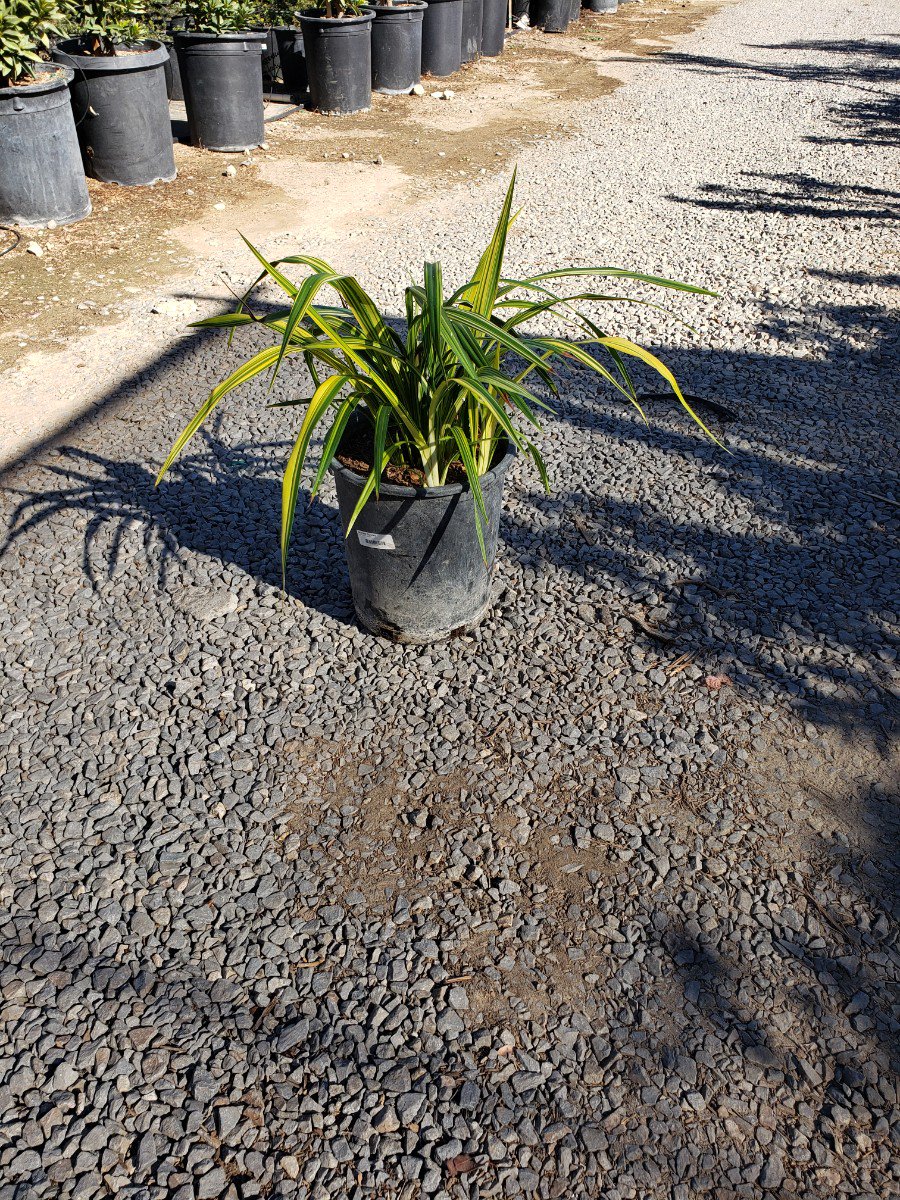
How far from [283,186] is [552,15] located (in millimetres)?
7007

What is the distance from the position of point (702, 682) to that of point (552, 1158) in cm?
129

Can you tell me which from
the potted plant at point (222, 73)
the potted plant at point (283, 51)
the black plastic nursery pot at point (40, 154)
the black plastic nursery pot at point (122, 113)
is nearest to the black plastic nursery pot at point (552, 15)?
the potted plant at point (283, 51)

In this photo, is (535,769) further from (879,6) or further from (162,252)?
(879,6)

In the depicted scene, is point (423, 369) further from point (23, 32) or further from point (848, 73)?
point (848, 73)

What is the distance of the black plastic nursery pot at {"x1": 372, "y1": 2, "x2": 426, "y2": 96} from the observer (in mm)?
7609

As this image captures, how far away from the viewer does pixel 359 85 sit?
754cm

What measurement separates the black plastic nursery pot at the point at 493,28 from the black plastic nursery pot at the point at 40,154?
18.8ft

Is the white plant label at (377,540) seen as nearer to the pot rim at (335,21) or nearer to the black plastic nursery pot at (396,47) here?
the pot rim at (335,21)

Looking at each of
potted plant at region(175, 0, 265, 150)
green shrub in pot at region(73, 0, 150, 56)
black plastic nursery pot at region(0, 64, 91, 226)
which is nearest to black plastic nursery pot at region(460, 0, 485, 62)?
potted plant at region(175, 0, 265, 150)

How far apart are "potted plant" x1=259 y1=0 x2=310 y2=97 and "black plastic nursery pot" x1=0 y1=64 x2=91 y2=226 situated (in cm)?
315

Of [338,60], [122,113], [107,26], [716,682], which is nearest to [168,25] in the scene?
[338,60]

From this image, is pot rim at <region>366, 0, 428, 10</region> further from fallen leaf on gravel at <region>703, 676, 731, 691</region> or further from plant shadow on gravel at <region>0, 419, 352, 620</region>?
fallen leaf on gravel at <region>703, 676, 731, 691</region>

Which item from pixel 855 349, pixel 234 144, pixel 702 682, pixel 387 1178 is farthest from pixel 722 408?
pixel 234 144

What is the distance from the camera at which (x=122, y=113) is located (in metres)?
5.57
